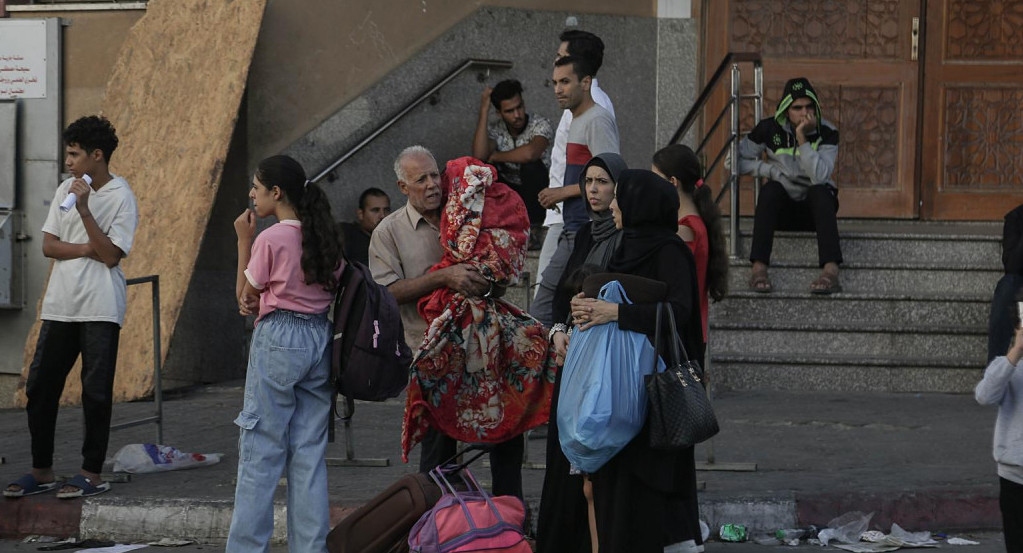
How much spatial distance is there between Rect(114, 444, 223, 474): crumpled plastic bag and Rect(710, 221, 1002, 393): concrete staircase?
3776mm

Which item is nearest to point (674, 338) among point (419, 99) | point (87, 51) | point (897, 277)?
point (897, 277)

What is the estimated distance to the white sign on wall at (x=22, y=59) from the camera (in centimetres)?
1144

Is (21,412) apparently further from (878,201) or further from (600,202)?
(878,201)

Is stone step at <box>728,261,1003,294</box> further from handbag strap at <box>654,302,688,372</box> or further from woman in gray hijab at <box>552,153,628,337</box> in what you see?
handbag strap at <box>654,302,688,372</box>

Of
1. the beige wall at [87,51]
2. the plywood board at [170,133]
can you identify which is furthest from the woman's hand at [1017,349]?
the beige wall at [87,51]

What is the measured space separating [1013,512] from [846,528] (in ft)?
4.61

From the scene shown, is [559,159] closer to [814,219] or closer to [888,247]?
[814,219]

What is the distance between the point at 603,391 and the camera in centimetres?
499

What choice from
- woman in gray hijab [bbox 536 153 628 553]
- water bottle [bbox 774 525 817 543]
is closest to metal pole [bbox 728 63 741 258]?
water bottle [bbox 774 525 817 543]

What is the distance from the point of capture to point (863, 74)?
1155cm

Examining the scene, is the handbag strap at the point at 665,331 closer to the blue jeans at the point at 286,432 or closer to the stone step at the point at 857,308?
the blue jeans at the point at 286,432

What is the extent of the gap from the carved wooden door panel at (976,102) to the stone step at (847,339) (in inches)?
95.5

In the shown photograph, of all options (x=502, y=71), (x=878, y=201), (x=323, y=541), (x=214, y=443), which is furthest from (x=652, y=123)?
(x=323, y=541)

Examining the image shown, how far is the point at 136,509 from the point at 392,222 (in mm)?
1930
